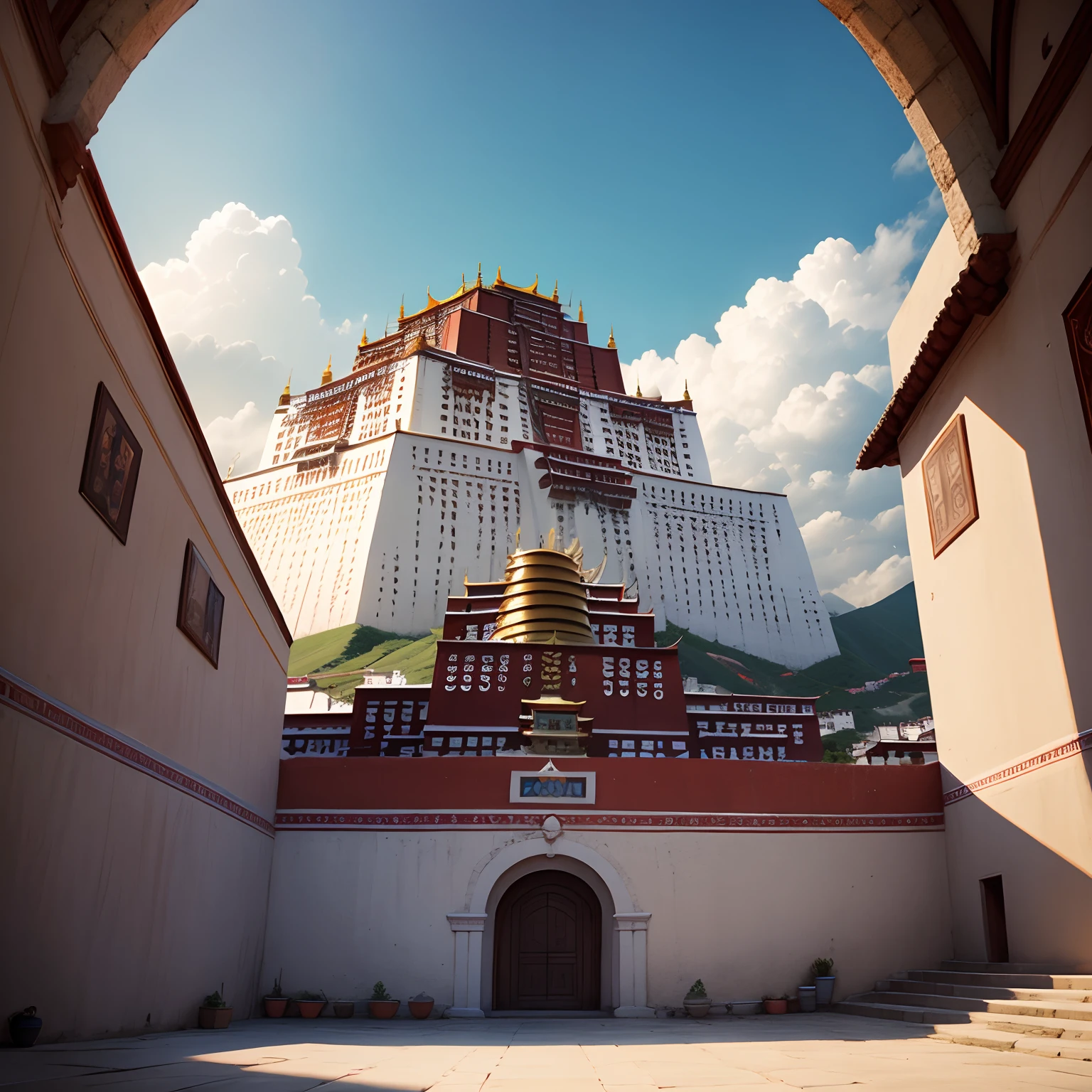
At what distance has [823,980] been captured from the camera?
28.9 feet

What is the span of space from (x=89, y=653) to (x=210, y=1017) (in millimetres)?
3444

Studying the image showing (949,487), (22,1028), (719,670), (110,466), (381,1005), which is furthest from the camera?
(719,670)

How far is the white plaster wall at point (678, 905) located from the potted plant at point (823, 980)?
10cm

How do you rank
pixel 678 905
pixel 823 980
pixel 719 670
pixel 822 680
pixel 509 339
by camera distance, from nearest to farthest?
pixel 823 980
pixel 678 905
pixel 719 670
pixel 822 680
pixel 509 339

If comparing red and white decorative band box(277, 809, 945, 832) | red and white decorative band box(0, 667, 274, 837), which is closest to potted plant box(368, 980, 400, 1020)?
red and white decorative band box(277, 809, 945, 832)

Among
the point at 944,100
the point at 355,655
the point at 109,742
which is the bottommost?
the point at 109,742

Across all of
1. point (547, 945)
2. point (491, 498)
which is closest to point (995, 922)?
point (547, 945)

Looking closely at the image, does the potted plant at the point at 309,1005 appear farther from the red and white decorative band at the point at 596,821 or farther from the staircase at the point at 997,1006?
the staircase at the point at 997,1006

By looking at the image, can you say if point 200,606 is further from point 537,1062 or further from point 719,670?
point 719,670

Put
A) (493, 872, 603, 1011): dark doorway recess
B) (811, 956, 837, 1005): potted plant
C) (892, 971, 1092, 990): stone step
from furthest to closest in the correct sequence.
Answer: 1. (493, 872, 603, 1011): dark doorway recess
2. (811, 956, 837, 1005): potted plant
3. (892, 971, 1092, 990): stone step

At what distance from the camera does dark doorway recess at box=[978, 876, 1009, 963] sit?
7.88 m

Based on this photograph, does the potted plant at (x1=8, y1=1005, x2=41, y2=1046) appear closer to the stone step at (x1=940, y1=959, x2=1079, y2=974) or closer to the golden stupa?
the stone step at (x1=940, y1=959, x2=1079, y2=974)

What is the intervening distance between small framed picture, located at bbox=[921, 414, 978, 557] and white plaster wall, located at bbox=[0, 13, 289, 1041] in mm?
6353

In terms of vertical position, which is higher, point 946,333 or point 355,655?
point 355,655
